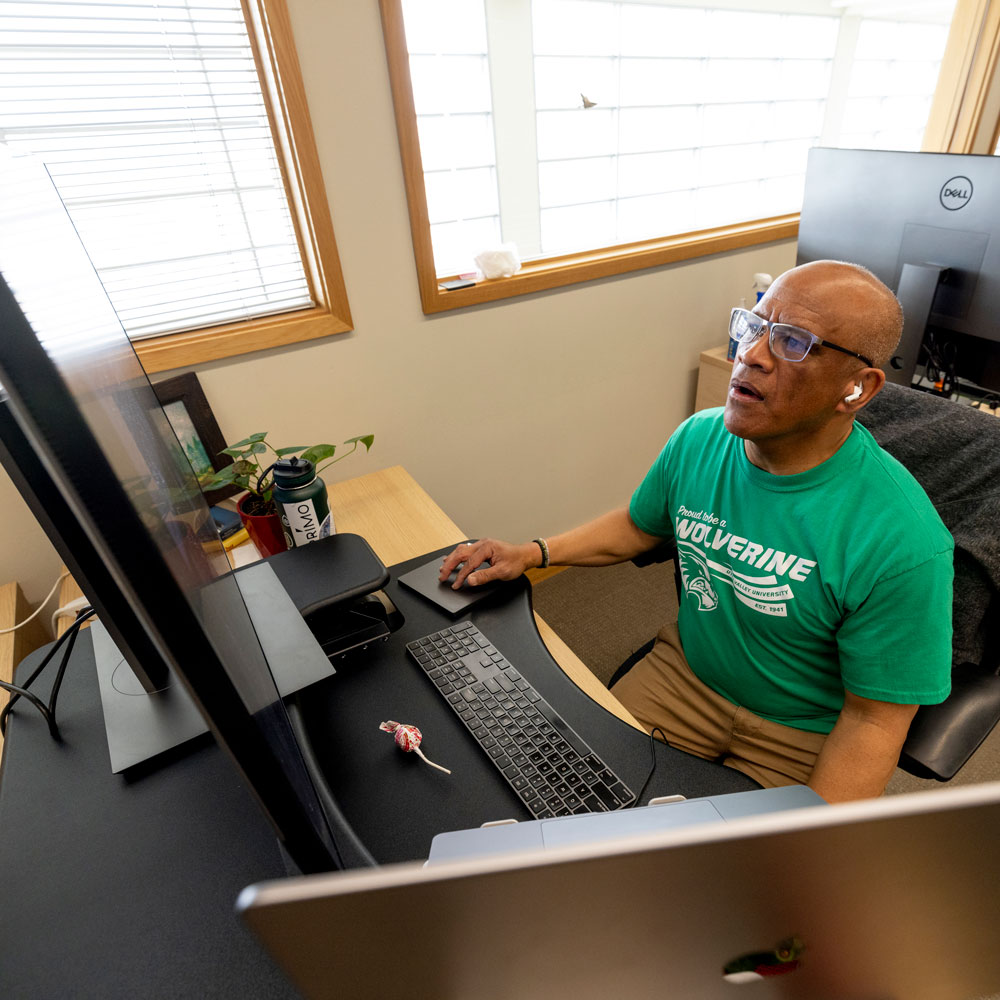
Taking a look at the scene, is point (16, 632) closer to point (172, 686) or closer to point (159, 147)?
point (172, 686)

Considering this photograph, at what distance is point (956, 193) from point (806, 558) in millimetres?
958

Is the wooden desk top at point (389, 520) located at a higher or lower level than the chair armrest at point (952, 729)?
higher

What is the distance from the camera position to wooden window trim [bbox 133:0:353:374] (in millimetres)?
1264

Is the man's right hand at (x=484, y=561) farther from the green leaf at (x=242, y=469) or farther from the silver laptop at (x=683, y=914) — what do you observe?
the silver laptop at (x=683, y=914)

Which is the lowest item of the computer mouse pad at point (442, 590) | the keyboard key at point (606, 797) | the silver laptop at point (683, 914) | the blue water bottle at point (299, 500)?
the computer mouse pad at point (442, 590)

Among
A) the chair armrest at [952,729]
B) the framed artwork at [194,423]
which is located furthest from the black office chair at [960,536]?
the framed artwork at [194,423]

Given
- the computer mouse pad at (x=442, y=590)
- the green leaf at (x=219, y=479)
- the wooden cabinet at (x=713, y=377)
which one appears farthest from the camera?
the wooden cabinet at (x=713, y=377)

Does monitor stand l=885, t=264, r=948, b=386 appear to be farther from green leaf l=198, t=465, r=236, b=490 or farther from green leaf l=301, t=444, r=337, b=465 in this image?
green leaf l=198, t=465, r=236, b=490

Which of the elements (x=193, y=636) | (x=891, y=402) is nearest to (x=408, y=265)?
(x=891, y=402)

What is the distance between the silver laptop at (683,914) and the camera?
0.93ft

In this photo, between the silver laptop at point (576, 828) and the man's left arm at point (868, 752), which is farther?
the man's left arm at point (868, 752)

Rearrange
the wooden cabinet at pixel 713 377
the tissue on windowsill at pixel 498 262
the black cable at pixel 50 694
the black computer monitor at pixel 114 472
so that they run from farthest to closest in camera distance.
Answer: the wooden cabinet at pixel 713 377 < the tissue on windowsill at pixel 498 262 < the black cable at pixel 50 694 < the black computer monitor at pixel 114 472

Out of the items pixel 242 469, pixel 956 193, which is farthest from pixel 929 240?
pixel 242 469

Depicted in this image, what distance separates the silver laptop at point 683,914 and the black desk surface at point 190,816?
28cm
